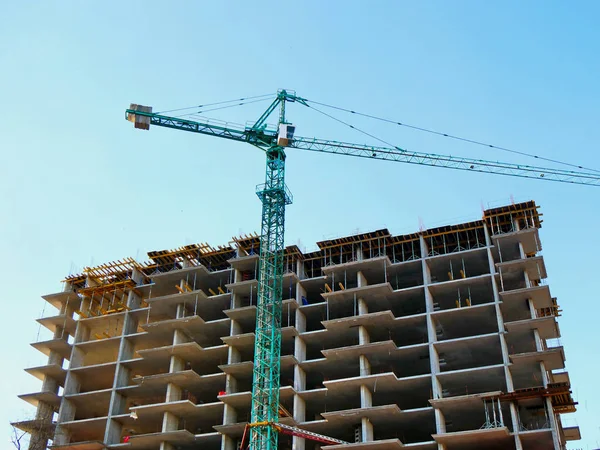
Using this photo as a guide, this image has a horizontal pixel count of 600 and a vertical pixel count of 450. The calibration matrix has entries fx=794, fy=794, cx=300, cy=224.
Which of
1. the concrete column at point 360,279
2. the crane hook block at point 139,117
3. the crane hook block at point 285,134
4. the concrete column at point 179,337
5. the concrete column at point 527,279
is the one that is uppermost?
the crane hook block at point 139,117

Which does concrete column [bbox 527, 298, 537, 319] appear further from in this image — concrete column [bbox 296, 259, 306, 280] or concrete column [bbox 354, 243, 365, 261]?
concrete column [bbox 296, 259, 306, 280]

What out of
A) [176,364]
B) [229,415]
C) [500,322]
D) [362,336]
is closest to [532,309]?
[500,322]

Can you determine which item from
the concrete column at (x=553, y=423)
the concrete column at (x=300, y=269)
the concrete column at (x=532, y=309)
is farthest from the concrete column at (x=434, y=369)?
the concrete column at (x=300, y=269)

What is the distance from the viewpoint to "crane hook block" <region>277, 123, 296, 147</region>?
82.4 meters

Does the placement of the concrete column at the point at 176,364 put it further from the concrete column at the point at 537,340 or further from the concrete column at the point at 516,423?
the concrete column at the point at 537,340

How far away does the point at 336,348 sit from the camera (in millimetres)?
74500

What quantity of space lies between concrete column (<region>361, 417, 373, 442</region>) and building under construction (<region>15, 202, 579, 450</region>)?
0.10 meters

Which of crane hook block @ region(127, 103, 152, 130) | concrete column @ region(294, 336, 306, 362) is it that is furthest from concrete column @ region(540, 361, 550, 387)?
crane hook block @ region(127, 103, 152, 130)

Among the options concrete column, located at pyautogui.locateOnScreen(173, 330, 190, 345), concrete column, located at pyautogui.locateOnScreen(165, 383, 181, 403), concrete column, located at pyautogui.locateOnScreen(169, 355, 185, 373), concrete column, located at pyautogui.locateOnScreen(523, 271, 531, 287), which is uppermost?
concrete column, located at pyautogui.locateOnScreen(523, 271, 531, 287)

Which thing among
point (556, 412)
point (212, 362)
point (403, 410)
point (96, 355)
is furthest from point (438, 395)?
point (96, 355)

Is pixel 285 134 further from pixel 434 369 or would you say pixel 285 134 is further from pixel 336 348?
pixel 434 369

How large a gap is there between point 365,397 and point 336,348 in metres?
6.89

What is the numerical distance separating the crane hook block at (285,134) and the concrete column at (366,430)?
30.1 meters

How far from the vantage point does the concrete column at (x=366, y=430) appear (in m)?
66.9
